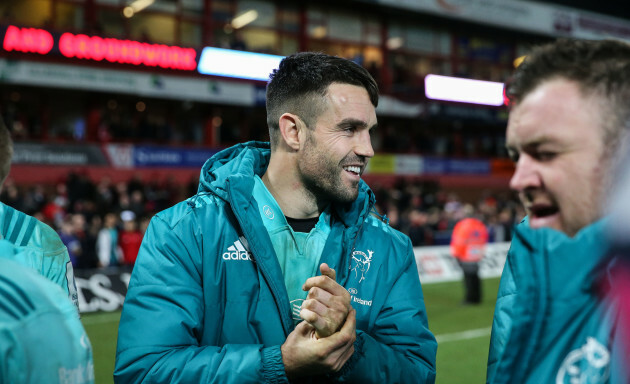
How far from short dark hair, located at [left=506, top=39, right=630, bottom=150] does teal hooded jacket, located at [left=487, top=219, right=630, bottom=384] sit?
22 cm

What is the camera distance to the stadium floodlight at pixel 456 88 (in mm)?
24328

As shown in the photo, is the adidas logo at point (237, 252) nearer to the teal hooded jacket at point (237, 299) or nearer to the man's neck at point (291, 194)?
the teal hooded jacket at point (237, 299)

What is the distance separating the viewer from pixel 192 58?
66.2ft

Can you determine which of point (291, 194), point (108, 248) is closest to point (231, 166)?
point (291, 194)

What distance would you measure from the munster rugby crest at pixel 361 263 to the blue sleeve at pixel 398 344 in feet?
0.42

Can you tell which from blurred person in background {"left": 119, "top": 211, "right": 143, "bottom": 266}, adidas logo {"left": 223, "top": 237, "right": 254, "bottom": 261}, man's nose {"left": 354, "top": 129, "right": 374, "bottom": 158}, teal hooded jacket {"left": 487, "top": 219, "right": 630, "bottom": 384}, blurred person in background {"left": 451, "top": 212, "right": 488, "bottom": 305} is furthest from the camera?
blurred person in background {"left": 119, "top": 211, "right": 143, "bottom": 266}

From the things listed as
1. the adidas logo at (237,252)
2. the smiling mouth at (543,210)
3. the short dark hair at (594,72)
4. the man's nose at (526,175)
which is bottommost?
the adidas logo at (237,252)

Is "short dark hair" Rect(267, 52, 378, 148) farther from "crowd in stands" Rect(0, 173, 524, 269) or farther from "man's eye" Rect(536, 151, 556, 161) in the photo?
"crowd in stands" Rect(0, 173, 524, 269)

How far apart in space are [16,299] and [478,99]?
25898 mm

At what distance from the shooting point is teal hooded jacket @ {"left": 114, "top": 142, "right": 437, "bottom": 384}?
2080 millimetres

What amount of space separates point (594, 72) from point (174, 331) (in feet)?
4.97

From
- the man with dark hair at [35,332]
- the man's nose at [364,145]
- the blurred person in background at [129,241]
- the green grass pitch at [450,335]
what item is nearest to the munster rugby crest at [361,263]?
the man's nose at [364,145]

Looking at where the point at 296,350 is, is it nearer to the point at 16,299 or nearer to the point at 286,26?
the point at 16,299

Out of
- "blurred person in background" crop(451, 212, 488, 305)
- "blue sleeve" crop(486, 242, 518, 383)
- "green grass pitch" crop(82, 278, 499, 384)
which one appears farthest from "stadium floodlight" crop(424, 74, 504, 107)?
"blue sleeve" crop(486, 242, 518, 383)
